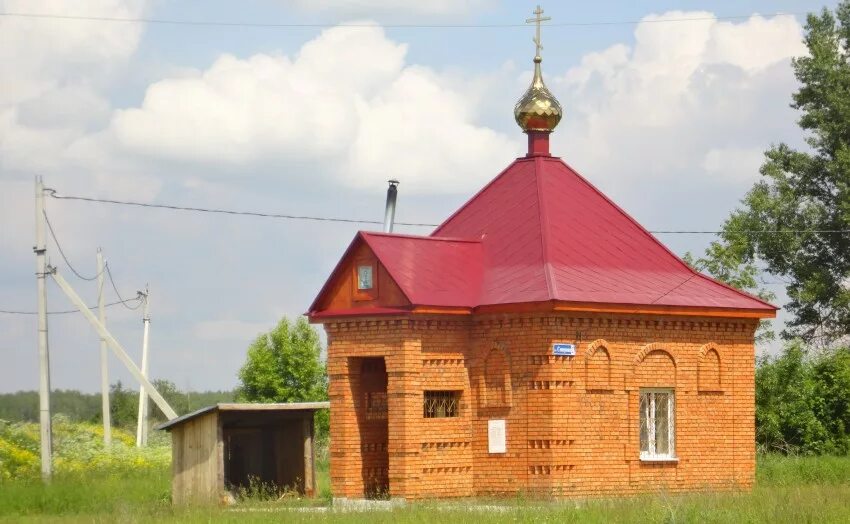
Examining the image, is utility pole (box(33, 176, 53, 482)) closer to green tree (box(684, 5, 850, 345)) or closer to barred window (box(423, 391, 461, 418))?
barred window (box(423, 391, 461, 418))

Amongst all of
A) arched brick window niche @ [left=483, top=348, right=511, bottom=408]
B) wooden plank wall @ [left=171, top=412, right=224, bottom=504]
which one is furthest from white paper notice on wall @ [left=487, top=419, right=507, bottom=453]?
wooden plank wall @ [left=171, top=412, right=224, bottom=504]

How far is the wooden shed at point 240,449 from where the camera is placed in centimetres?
2553

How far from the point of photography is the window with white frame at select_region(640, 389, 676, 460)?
81.6ft

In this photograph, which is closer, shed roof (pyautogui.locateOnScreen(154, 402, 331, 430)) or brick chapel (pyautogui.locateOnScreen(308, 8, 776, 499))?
brick chapel (pyautogui.locateOnScreen(308, 8, 776, 499))

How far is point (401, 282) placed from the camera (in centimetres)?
2414

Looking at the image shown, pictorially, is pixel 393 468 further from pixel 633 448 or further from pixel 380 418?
pixel 633 448

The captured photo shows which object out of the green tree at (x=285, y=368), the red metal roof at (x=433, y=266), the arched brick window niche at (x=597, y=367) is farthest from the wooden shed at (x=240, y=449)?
the green tree at (x=285, y=368)

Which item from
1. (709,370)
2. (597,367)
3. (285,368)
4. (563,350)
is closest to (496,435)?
(563,350)

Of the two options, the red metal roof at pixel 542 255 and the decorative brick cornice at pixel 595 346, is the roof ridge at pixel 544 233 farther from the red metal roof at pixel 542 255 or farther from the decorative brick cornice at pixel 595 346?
the decorative brick cornice at pixel 595 346

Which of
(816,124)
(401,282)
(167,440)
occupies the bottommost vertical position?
(167,440)

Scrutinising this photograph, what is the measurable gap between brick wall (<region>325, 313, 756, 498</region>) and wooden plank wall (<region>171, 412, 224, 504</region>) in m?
2.00

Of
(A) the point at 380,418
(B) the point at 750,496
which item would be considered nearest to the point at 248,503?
(A) the point at 380,418

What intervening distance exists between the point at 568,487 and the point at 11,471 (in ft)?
45.3

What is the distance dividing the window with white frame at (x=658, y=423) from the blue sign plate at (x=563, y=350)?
1.81 m
